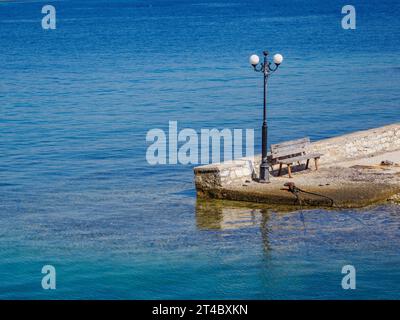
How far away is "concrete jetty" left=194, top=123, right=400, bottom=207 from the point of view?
23500 mm

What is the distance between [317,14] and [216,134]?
108087 mm

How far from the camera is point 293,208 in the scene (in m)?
23.5

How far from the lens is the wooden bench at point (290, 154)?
25344 millimetres

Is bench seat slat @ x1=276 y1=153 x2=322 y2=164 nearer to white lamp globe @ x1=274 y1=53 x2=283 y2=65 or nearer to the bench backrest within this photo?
the bench backrest

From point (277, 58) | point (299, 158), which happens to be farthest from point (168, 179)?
point (277, 58)

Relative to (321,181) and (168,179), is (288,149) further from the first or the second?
(168,179)

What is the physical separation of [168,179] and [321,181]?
20.2 feet

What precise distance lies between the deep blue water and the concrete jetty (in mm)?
443

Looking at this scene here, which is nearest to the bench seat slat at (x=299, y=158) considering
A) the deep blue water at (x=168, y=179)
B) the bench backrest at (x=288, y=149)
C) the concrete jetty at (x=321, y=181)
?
the bench backrest at (x=288, y=149)

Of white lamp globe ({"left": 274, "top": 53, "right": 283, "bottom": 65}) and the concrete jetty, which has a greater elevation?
white lamp globe ({"left": 274, "top": 53, "right": 283, "bottom": 65})

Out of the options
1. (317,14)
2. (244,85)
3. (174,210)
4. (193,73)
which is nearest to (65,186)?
(174,210)

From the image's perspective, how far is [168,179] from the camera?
2933 cm

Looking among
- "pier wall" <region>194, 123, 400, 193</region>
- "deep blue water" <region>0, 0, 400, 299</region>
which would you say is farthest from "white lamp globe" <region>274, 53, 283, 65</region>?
"deep blue water" <region>0, 0, 400, 299</region>

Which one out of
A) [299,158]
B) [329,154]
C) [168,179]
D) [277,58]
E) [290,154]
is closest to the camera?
[277,58]
